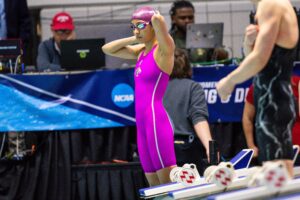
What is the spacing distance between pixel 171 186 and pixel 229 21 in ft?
14.4

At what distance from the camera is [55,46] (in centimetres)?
782

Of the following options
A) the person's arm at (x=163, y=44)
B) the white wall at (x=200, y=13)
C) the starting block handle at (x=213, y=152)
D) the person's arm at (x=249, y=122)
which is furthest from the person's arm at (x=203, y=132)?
the white wall at (x=200, y=13)

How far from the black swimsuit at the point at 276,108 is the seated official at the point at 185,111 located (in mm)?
2161

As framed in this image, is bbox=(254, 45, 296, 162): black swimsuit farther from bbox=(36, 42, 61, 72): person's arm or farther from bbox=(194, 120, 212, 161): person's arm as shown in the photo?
bbox=(36, 42, 61, 72): person's arm

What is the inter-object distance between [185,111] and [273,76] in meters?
2.35

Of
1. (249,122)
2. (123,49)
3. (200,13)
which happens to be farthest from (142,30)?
(200,13)

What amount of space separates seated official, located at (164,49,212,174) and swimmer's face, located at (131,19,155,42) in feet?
3.08

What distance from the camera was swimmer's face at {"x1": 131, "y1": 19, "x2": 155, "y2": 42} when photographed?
17.7ft

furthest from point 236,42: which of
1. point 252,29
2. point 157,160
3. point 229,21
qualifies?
point 252,29

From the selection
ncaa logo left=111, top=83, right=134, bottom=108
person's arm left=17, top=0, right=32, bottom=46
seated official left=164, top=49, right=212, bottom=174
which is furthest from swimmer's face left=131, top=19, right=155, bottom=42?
person's arm left=17, top=0, right=32, bottom=46

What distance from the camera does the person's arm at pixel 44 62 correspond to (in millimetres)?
7543

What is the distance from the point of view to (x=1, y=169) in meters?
7.16

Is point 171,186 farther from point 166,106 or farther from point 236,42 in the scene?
point 236,42

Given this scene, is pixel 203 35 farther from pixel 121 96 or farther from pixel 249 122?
pixel 249 122
